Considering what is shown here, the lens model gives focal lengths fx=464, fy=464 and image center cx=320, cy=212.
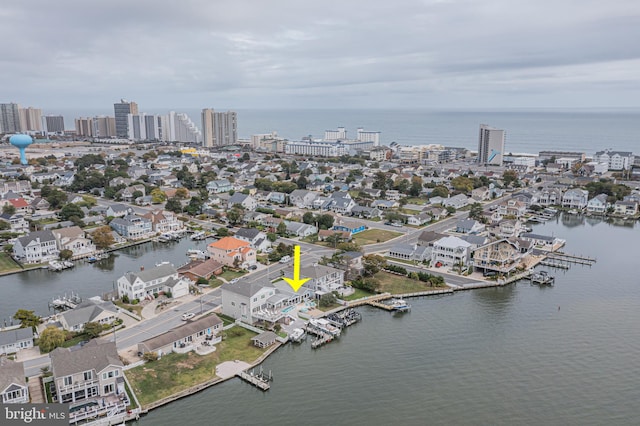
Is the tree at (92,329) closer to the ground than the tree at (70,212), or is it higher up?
closer to the ground

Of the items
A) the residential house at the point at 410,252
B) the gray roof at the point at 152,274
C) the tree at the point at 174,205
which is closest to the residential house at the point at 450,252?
the residential house at the point at 410,252

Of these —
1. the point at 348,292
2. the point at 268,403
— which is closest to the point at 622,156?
the point at 348,292

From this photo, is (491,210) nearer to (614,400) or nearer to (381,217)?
(381,217)

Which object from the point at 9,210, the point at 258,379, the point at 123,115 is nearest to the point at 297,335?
the point at 258,379

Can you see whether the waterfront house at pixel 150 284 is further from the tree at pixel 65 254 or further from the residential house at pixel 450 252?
the residential house at pixel 450 252

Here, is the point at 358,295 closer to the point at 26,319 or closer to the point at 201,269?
the point at 201,269
